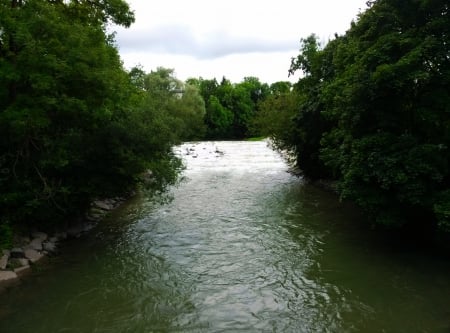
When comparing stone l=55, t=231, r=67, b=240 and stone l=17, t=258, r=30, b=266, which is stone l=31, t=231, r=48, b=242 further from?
stone l=17, t=258, r=30, b=266

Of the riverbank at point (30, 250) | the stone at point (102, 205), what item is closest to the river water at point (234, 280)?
the riverbank at point (30, 250)

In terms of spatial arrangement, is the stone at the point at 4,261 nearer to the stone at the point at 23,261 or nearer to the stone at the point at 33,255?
the stone at the point at 23,261

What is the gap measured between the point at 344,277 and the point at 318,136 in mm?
14392

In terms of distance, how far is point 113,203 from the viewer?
21141mm

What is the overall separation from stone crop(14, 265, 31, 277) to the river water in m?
0.29

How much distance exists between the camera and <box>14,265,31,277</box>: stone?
467 inches

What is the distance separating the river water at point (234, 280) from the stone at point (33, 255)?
21.6 inches

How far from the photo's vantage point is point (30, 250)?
13.2 meters

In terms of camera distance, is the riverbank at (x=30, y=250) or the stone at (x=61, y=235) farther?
the stone at (x=61, y=235)

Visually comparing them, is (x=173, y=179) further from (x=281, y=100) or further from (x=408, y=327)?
(x=281, y=100)

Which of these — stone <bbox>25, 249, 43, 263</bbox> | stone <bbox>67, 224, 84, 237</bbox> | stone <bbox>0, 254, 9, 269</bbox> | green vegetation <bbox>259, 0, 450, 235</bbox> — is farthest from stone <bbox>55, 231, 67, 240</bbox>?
green vegetation <bbox>259, 0, 450, 235</bbox>

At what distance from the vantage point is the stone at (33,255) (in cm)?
1280

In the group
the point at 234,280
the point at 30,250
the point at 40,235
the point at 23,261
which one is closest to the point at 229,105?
the point at 40,235

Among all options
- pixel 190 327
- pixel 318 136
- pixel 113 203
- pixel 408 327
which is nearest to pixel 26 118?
pixel 190 327
